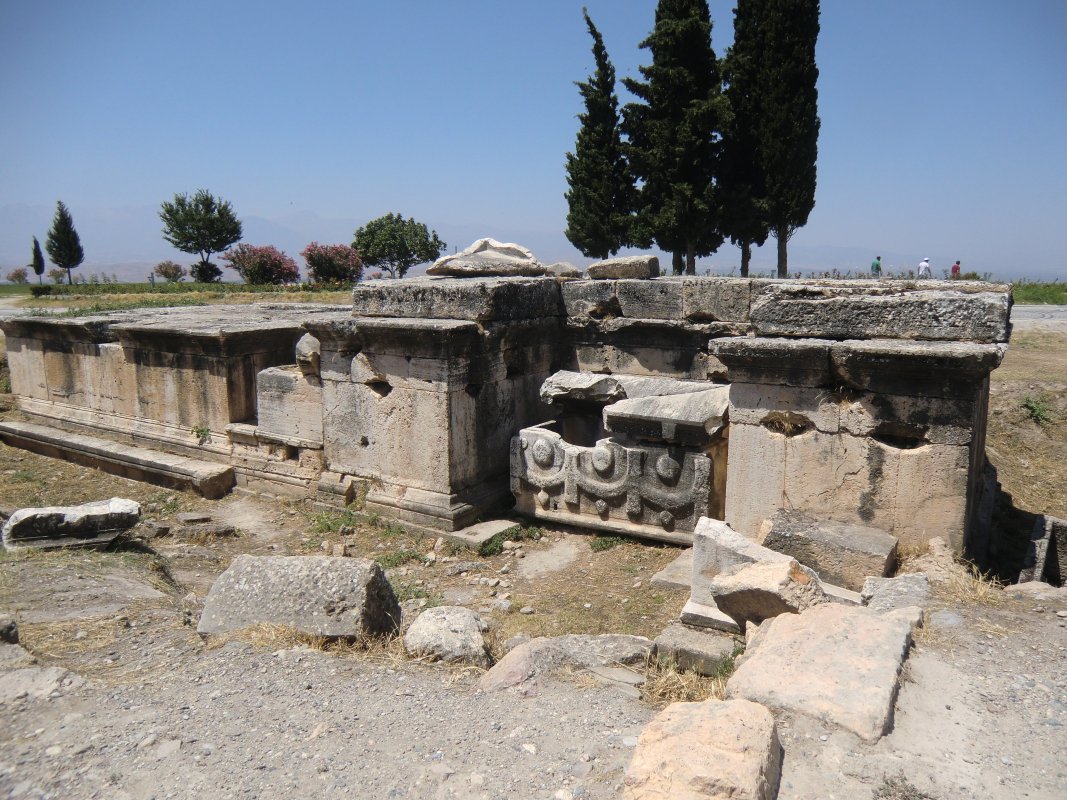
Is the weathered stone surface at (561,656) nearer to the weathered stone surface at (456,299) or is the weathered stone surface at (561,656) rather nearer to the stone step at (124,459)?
the weathered stone surface at (456,299)

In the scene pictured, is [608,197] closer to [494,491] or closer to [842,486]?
[494,491]

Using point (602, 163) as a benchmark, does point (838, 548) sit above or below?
below

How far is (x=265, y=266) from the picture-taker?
25703 mm

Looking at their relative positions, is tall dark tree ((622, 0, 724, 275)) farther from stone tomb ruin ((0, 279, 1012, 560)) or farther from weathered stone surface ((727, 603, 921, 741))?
weathered stone surface ((727, 603, 921, 741))

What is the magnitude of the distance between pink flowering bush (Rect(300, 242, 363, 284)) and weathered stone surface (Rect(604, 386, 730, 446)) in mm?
20453

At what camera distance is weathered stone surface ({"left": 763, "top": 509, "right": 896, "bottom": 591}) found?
3781mm

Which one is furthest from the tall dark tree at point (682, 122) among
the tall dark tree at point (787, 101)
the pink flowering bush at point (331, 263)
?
the pink flowering bush at point (331, 263)

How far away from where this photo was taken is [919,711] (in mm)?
2441

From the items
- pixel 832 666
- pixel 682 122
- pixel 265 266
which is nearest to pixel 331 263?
pixel 265 266

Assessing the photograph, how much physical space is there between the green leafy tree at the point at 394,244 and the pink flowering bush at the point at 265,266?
4410 mm

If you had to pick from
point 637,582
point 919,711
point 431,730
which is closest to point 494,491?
point 637,582

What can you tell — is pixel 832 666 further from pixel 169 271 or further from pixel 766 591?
pixel 169 271

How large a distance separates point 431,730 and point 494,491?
3271 millimetres

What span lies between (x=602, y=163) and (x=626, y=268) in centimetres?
1685
